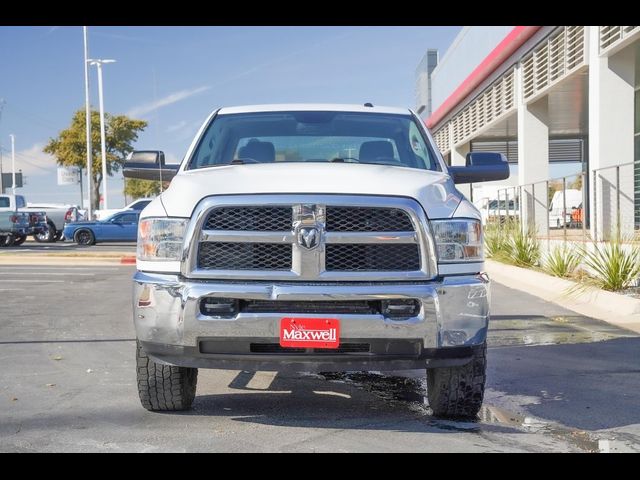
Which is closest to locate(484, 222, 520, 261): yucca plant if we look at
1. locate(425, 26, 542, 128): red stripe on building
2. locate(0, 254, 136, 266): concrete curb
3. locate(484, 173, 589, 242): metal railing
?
locate(484, 173, 589, 242): metal railing

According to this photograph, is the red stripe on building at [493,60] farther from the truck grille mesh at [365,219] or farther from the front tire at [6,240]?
the front tire at [6,240]

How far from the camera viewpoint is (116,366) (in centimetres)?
727

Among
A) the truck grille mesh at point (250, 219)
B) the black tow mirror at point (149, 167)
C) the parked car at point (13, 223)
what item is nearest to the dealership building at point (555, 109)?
the black tow mirror at point (149, 167)

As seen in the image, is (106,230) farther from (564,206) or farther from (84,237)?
(564,206)

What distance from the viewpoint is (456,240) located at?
193 inches

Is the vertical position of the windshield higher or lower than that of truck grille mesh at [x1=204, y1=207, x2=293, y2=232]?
higher

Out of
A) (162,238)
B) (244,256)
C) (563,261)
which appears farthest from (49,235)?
(244,256)

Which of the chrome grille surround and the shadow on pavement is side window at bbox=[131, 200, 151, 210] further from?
the chrome grille surround

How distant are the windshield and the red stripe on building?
46.7 ft

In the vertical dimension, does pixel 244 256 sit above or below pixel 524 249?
above

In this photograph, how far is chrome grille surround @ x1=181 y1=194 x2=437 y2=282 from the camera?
15.5 feet

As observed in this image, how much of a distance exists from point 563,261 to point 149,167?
966cm

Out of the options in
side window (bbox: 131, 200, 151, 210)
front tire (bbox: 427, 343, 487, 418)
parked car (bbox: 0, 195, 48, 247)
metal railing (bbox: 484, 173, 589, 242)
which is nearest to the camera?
front tire (bbox: 427, 343, 487, 418)

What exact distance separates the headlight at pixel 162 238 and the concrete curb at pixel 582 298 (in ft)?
20.1
